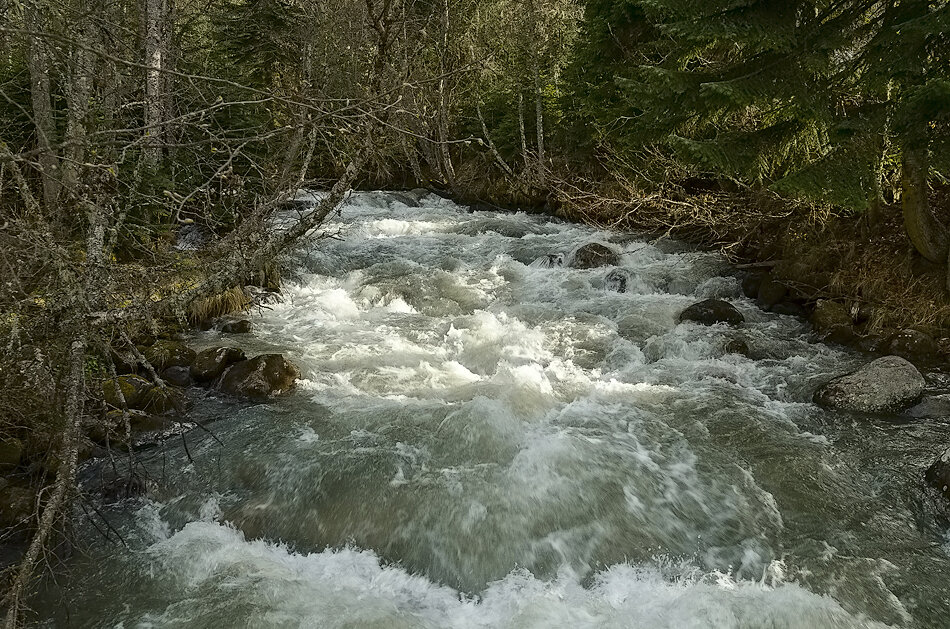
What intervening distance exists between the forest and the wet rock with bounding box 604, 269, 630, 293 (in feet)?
6.63

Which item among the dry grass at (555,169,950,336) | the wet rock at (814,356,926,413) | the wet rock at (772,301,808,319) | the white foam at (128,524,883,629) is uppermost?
the dry grass at (555,169,950,336)

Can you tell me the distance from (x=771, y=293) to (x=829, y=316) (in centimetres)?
143

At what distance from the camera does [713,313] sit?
10281mm

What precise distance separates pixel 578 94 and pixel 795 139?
10752 mm

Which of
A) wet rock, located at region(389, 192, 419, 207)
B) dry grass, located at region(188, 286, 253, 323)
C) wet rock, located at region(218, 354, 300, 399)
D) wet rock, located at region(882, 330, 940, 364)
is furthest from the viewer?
wet rock, located at region(389, 192, 419, 207)

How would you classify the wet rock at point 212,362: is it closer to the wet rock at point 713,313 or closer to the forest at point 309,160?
the forest at point 309,160

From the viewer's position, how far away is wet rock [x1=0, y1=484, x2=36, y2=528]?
5.00 meters

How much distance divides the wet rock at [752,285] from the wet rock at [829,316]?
162cm

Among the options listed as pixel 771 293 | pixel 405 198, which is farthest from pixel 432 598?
pixel 405 198

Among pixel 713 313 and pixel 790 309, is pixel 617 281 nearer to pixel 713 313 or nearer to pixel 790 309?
pixel 713 313

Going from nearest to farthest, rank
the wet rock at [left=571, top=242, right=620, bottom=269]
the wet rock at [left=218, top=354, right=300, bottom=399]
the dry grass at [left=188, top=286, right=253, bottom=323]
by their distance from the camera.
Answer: the wet rock at [left=218, top=354, right=300, bottom=399] → the dry grass at [left=188, top=286, right=253, bottom=323] → the wet rock at [left=571, top=242, right=620, bottom=269]

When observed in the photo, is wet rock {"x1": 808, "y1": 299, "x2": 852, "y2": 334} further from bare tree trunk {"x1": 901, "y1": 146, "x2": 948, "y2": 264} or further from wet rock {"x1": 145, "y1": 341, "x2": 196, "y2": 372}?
wet rock {"x1": 145, "y1": 341, "x2": 196, "y2": 372}

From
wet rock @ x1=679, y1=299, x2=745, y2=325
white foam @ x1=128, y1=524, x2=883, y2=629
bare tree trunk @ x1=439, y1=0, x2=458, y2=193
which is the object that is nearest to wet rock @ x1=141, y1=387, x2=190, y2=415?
white foam @ x1=128, y1=524, x2=883, y2=629

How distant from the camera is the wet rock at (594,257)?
13969 mm
